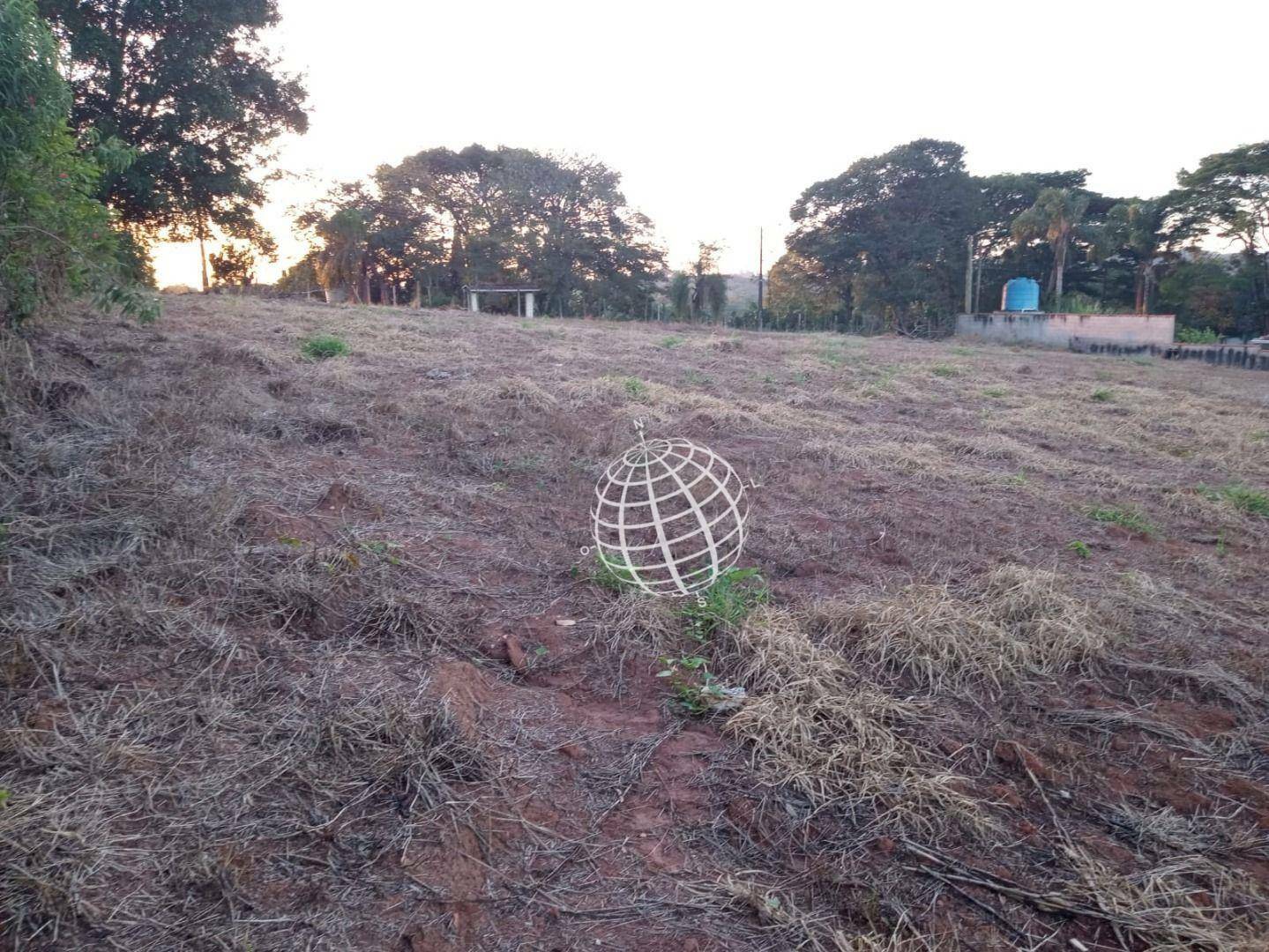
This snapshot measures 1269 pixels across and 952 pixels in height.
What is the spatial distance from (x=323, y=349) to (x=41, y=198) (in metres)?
3.99

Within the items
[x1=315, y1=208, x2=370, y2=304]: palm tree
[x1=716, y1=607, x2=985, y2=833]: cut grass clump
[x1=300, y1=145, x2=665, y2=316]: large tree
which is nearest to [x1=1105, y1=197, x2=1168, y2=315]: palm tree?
[x1=300, y1=145, x2=665, y2=316]: large tree

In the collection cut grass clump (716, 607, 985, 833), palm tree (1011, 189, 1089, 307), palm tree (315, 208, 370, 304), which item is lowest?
cut grass clump (716, 607, 985, 833)

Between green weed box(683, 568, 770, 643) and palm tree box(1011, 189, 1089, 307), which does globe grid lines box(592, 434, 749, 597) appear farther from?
palm tree box(1011, 189, 1089, 307)

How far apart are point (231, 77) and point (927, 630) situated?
14.8 metres

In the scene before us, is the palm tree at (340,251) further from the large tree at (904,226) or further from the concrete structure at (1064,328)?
the concrete structure at (1064,328)

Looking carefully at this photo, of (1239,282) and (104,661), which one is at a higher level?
(1239,282)

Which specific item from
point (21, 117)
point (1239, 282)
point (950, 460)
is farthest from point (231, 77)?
point (1239, 282)

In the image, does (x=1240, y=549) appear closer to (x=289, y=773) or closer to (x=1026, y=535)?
(x=1026, y=535)

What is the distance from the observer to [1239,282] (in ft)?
82.0

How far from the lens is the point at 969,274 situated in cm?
2759

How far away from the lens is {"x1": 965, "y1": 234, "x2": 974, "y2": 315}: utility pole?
27559 mm

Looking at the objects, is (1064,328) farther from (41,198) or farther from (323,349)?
(41,198)

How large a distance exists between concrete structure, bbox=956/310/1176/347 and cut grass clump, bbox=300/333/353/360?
20775mm

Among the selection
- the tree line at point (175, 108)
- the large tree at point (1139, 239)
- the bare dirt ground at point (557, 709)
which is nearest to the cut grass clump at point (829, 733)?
the bare dirt ground at point (557, 709)
